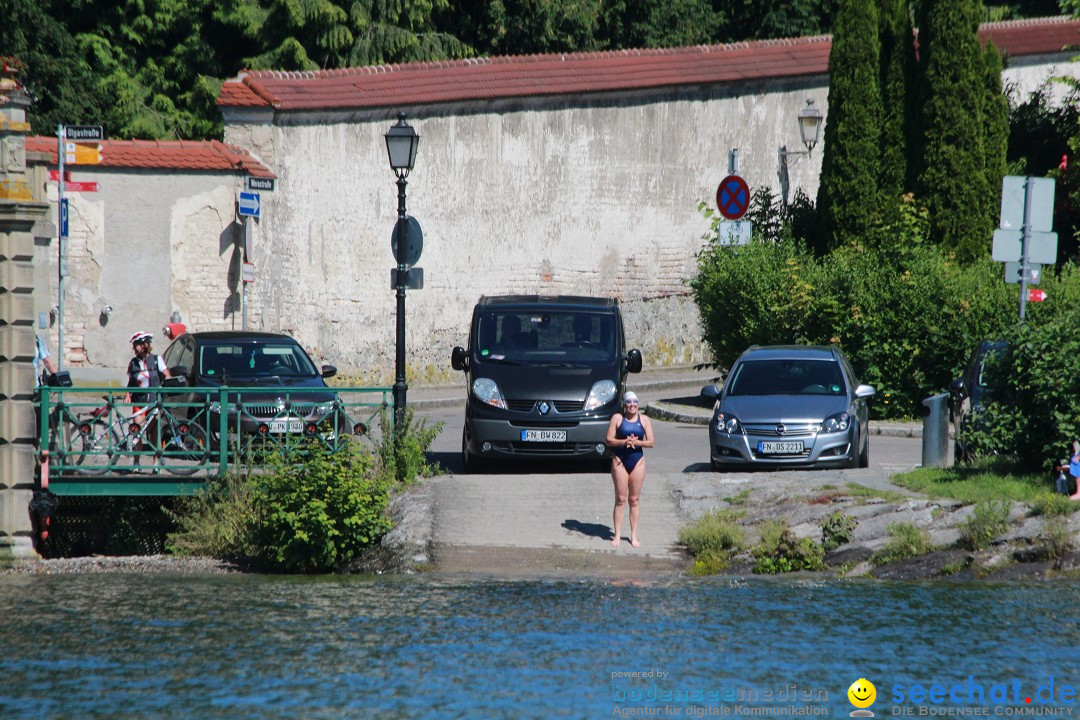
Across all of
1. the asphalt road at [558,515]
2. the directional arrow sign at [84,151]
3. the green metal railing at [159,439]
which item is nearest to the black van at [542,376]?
the asphalt road at [558,515]

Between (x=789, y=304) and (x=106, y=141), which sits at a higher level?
(x=106, y=141)

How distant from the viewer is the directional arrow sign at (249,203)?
28.3 metres

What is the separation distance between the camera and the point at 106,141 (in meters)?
28.4

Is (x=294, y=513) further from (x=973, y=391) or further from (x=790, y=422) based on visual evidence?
(x=973, y=391)

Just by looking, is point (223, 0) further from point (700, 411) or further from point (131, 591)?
point (131, 591)

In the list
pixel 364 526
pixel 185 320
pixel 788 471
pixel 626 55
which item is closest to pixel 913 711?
pixel 364 526

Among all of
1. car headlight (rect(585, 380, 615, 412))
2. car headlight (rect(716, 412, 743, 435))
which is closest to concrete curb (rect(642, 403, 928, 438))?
car headlight (rect(716, 412, 743, 435))

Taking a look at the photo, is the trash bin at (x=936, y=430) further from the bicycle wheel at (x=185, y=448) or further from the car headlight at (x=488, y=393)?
the bicycle wheel at (x=185, y=448)

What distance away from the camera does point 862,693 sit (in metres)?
9.88

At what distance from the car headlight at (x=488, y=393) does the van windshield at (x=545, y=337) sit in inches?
21.8

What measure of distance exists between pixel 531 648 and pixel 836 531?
4930 mm

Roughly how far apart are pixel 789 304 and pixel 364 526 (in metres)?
12.0

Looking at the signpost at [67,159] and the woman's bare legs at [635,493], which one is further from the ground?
the signpost at [67,159]

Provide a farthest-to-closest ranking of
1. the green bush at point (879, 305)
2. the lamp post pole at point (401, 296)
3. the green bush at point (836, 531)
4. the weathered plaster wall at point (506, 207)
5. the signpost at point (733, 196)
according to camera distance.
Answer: the weathered plaster wall at point (506, 207) → the signpost at point (733, 196) → the green bush at point (879, 305) → the lamp post pole at point (401, 296) → the green bush at point (836, 531)
